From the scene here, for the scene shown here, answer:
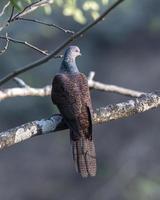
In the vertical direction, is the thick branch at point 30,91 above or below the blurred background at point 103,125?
below

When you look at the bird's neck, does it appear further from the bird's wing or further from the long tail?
the long tail

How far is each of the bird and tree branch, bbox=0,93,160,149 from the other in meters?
0.12

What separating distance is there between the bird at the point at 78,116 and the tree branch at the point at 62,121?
0.40ft

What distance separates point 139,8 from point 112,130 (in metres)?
2.79

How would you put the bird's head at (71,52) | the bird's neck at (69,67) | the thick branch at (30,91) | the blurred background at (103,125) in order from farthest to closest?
1. the blurred background at (103,125)
2. the bird's head at (71,52)
3. the bird's neck at (69,67)
4. the thick branch at (30,91)

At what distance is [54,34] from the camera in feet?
42.4

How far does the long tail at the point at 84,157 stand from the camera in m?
4.67

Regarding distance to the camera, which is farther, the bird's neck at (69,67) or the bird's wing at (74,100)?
the bird's neck at (69,67)

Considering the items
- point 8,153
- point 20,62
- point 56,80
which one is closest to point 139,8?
point 20,62

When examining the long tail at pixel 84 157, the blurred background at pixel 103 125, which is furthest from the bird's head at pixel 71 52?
the blurred background at pixel 103 125

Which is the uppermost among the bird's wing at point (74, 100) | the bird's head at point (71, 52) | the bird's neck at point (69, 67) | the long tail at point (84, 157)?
the bird's head at point (71, 52)

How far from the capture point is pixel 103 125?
38.0 feet

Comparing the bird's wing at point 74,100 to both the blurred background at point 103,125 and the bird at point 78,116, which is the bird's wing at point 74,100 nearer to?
the bird at point 78,116

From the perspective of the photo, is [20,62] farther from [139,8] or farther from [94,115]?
[94,115]
